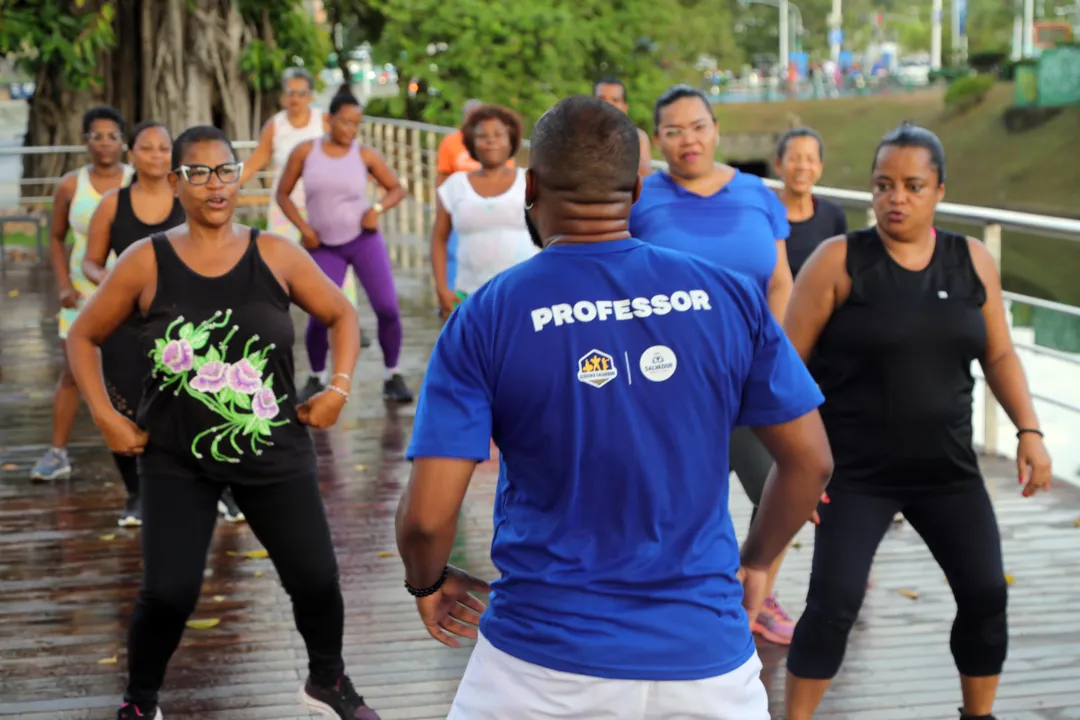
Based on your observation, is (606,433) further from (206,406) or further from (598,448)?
(206,406)

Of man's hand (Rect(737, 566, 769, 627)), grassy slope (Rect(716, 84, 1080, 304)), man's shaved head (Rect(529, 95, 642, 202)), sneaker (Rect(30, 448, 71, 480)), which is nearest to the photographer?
man's shaved head (Rect(529, 95, 642, 202))

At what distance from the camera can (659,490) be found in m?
2.45

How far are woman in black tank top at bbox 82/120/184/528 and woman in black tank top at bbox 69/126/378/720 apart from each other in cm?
178

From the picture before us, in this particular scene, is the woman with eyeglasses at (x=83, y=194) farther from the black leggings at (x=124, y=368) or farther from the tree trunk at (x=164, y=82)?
the tree trunk at (x=164, y=82)

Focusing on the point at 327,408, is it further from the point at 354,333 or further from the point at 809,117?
the point at 809,117

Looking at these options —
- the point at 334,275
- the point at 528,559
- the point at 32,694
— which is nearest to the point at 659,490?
the point at 528,559

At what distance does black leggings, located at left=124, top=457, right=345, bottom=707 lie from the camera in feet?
13.6

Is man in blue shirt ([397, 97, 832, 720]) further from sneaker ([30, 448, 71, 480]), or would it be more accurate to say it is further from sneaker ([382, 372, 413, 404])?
sneaker ([382, 372, 413, 404])

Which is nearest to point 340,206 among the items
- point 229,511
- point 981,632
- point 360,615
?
point 229,511

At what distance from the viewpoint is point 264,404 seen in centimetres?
418

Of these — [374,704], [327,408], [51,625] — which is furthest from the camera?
[51,625]

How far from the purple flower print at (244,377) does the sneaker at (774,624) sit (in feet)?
6.76

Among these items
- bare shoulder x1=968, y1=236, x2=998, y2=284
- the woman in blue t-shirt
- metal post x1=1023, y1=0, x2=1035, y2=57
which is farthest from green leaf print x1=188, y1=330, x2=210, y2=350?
metal post x1=1023, y1=0, x2=1035, y2=57

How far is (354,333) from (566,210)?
2.02 m
